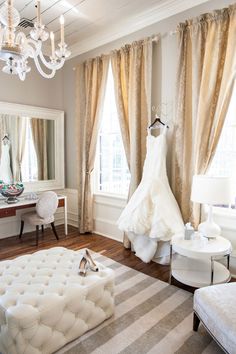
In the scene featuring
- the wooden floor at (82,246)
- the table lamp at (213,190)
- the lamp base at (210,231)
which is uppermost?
the table lamp at (213,190)

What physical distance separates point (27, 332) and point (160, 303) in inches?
48.5

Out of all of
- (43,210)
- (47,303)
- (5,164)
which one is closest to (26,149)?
(5,164)

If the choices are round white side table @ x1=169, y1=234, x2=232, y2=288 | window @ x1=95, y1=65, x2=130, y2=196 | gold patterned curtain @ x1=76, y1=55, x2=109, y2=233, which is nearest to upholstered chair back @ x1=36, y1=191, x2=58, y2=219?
gold patterned curtain @ x1=76, y1=55, x2=109, y2=233

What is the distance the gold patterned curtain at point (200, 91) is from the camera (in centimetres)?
250

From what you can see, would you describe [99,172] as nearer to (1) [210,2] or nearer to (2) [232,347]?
(1) [210,2]

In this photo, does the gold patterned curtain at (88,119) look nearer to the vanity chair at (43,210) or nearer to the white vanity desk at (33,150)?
the white vanity desk at (33,150)

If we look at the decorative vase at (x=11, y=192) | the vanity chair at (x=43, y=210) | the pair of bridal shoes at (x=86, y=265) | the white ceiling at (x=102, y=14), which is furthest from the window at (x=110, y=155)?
the pair of bridal shoes at (x=86, y=265)

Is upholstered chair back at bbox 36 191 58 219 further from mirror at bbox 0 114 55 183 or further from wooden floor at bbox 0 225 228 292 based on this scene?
mirror at bbox 0 114 55 183

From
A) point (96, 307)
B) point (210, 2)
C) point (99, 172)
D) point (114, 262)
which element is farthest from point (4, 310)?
point (210, 2)

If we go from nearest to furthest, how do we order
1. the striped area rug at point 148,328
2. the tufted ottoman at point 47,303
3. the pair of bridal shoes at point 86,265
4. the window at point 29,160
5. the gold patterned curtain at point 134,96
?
the tufted ottoman at point 47,303 < the striped area rug at point 148,328 < the pair of bridal shoes at point 86,265 < the gold patterned curtain at point 134,96 < the window at point 29,160

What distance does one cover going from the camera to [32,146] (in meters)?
4.19

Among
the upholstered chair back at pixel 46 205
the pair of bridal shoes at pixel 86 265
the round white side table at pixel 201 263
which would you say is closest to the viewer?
the pair of bridal shoes at pixel 86 265

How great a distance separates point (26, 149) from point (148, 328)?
10.7ft

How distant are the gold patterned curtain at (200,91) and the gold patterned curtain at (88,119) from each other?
140 cm
